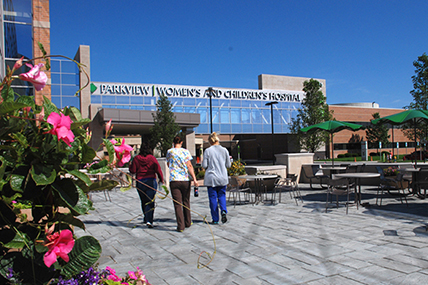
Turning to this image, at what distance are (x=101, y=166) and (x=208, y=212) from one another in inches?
277

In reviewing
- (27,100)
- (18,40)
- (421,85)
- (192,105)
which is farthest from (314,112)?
(27,100)

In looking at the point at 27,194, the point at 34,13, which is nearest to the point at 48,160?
the point at 27,194

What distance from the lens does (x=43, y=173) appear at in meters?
1.28

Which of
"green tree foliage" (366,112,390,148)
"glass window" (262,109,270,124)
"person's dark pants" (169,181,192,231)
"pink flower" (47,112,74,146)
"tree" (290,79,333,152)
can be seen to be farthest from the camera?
"green tree foliage" (366,112,390,148)

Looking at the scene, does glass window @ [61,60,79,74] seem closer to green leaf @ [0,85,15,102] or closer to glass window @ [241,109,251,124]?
glass window @ [241,109,251,124]

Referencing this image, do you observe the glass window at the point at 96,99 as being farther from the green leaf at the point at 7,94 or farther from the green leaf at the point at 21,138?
the green leaf at the point at 21,138

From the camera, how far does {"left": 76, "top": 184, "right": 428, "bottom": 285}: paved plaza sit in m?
3.86

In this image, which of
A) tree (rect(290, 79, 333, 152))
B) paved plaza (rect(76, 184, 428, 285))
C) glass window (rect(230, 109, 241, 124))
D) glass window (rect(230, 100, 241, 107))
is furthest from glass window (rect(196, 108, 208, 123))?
paved plaza (rect(76, 184, 428, 285))

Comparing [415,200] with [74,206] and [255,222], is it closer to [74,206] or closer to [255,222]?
[255,222]

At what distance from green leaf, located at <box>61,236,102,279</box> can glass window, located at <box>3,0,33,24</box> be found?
408 inches

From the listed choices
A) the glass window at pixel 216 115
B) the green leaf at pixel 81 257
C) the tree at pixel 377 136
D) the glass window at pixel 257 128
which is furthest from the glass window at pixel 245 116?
the green leaf at pixel 81 257

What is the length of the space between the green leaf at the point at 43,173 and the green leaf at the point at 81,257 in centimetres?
41

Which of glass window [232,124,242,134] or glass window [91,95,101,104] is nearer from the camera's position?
glass window [91,95,101,104]

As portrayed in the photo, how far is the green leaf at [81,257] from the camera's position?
1.51 m
